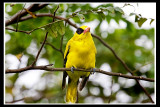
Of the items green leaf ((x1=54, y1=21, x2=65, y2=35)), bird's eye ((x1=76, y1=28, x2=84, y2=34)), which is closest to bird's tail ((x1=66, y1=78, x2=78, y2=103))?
bird's eye ((x1=76, y1=28, x2=84, y2=34))

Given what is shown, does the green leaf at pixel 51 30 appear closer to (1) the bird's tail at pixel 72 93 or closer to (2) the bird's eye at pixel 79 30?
(2) the bird's eye at pixel 79 30

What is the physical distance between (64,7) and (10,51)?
1.58m

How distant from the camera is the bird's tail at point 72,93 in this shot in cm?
407

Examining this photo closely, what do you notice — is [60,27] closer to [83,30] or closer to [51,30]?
[51,30]

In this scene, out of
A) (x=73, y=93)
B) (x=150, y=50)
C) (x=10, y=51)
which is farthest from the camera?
(x=150, y=50)

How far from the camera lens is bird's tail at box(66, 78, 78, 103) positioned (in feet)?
13.4

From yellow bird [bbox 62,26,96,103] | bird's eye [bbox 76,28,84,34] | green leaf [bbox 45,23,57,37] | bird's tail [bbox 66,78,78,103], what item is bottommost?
bird's tail [bbox 66,78,78,103]

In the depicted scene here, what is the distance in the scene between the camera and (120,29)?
5.82 metres

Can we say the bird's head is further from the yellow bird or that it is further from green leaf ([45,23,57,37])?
green leaf ([45,23,57,37])

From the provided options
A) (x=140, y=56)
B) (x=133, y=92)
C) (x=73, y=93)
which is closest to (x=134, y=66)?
(x=140, y=56)

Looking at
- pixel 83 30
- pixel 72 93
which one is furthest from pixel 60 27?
pixel 72 93

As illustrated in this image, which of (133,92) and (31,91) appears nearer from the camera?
(133,92)
